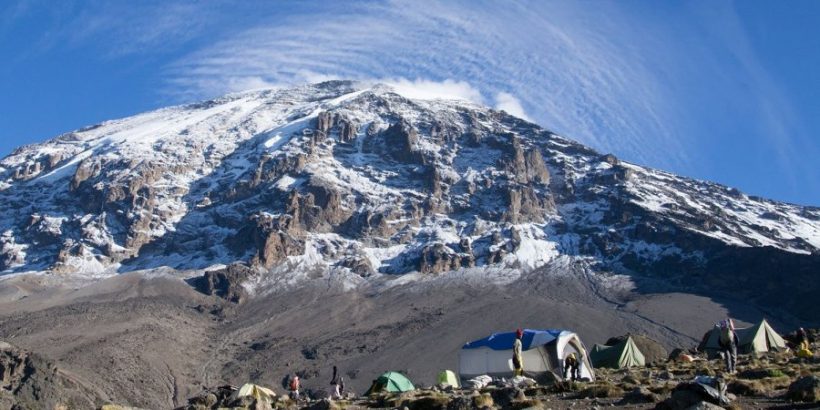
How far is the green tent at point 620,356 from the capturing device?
42469 mm

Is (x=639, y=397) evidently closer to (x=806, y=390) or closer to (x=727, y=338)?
(x=806, y=390)

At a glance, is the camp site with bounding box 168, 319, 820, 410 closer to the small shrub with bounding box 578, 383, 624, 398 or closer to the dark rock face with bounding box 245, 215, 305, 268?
the small shrub with bounding box 578, 383, 624, 398

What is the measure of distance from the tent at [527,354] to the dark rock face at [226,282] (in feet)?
435

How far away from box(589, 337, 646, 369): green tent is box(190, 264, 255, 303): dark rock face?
125 metres

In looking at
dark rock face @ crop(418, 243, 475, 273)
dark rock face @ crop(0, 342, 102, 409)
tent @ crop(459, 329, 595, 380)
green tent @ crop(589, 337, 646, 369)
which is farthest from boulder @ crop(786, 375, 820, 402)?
dark rock face @ crop(418, 243, 475, 273)

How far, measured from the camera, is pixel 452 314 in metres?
141

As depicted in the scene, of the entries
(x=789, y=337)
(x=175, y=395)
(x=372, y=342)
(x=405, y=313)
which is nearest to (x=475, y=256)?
(x=405, y=313)

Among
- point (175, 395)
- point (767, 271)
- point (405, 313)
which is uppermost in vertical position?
point (767, 271)

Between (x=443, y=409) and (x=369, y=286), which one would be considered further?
(x=369, y=286)

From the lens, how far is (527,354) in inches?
1275

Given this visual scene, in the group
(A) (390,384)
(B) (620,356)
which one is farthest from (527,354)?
(B) (620,356)

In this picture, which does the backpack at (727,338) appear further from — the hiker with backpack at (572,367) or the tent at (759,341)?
the tent at (759,341)

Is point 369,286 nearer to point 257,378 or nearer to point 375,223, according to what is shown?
point 375,223

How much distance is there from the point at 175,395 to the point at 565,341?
293ft
